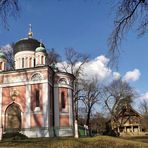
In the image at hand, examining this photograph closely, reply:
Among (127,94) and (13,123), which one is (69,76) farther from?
(127,94)

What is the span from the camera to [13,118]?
32.6 metres

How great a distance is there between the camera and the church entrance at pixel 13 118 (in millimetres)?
31922

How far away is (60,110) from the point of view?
34.0 metres

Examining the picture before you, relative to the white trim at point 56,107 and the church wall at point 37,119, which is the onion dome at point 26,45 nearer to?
the white trim at point 56,107

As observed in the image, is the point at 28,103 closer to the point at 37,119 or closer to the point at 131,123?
the point at 37,119

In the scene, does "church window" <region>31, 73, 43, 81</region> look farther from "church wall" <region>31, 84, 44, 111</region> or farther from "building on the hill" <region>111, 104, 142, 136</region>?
"building on the hill" <region>111, 104, 142, 136</region>

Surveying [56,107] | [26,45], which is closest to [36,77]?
[56,107]

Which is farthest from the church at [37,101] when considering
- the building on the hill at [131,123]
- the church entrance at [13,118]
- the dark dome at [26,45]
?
the building on the hill at [131,123]

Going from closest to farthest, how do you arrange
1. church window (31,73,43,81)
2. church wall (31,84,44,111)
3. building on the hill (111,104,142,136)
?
church wall (31,84,44,111)
church window (31,73,43,81)
building on the hill (111,104,142,136)

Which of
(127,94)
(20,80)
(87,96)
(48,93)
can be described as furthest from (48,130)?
(127,94)

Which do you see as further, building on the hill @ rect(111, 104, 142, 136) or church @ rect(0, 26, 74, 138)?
building on the hill @ rect(111, 104, 142, 136)

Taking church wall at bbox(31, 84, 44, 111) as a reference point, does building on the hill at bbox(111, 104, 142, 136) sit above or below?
below

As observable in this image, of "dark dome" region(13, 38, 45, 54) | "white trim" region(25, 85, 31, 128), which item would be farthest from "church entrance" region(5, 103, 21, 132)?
"dark dome" region(13, 38, 45, 54)

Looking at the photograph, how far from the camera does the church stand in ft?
103
